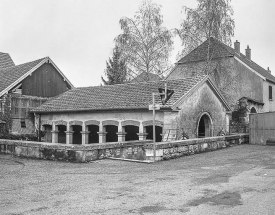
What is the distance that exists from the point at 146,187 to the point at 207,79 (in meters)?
13.7

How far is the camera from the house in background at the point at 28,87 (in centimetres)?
2314

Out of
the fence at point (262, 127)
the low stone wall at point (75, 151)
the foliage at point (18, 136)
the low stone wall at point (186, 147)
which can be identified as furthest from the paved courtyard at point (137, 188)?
the foliage at point (18, 136)

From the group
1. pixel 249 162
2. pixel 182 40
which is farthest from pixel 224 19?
pixel 249 162

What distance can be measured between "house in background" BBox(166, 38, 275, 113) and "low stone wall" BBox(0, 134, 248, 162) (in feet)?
45.2

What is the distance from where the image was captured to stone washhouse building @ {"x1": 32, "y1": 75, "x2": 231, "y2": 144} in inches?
710

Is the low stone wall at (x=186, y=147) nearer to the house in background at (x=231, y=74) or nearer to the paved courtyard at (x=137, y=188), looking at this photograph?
the paved courtyard at (x=137, y=188)

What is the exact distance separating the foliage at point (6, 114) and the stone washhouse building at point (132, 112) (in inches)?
73.0

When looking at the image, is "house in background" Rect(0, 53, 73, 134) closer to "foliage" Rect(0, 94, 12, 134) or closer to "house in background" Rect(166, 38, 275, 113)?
"foliage" Rect(0, 94, 12, 134)

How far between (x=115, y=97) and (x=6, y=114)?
7.84 m

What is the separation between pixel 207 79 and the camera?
65.9 ft

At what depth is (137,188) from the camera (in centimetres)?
737

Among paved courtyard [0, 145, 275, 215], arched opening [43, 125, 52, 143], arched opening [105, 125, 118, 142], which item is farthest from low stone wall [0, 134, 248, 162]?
arched opening [43, 125, 52, 143]

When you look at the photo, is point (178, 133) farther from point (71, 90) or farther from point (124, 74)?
point (124, 74)

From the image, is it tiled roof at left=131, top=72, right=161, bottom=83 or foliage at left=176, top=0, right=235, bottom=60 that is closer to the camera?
foliage at left=176, top=0, right=235, bottom=60
